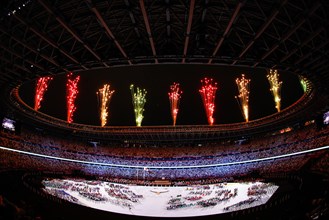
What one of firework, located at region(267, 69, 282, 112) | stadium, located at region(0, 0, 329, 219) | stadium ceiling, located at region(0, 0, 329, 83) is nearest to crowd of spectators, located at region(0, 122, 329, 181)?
stadium, located at region(0, 0, 329, 219)

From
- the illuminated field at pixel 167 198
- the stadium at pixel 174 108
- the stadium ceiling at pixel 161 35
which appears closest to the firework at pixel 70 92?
the stadium at pixel 174 108

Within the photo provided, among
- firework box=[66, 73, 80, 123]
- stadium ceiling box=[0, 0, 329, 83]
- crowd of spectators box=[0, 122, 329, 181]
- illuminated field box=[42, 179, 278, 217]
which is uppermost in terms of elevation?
firework box=[66, 73, 80, 123]

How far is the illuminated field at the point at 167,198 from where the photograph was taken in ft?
72.2

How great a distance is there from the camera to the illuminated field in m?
22.0

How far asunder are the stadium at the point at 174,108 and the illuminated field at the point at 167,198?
205 mm

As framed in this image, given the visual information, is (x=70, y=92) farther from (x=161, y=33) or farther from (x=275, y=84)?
(x=275, y=84)

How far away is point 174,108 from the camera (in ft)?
155

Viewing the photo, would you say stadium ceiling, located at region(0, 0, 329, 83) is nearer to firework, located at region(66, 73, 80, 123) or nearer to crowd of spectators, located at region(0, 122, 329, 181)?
firework, located at region(66, 73, 80, 123)

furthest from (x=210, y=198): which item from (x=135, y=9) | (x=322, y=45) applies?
(x=135, y=9)

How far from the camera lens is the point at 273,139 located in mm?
43125

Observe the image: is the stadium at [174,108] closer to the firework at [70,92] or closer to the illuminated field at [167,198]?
the illuminated field at [167,198]

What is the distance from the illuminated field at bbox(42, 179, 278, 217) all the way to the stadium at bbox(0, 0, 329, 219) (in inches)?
8.1

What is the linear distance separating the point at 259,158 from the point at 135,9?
1267 inches

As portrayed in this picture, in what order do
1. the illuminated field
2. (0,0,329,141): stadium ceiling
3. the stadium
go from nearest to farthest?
(0,0,329,141): stadium ceiling → the stadium → the illuminated field
